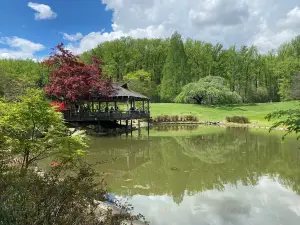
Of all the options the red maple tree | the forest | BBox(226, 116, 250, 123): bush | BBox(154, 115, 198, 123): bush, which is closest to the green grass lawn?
BBox(226, 116, 250, 123): bush

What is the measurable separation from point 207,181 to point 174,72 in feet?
153

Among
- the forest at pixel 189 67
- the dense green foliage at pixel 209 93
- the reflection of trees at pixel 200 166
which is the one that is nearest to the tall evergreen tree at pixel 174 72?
the forest at pixel 189 67

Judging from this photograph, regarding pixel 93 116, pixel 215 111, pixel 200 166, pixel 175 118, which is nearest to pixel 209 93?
pixel 215 111

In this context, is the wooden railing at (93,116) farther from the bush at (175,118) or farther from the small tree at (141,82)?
the small tree at (141,82)

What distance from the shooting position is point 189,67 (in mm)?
58750

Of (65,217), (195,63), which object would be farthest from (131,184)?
(195,63)

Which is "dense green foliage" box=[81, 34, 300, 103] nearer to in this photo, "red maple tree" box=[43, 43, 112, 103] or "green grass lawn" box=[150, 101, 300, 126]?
"green grass lawn" box=[150, 101, 300, 126]

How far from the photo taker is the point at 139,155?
53.9 ft

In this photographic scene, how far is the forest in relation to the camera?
5512 cm

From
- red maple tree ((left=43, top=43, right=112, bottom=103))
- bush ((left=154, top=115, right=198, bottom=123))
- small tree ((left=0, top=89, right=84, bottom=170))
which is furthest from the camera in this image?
bush ((left=154, top=115, right=198, bottom=123))

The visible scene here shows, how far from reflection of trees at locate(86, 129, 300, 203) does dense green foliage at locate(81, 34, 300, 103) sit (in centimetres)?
3687

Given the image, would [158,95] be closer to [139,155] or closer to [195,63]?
[195,63]

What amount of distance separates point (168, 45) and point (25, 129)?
5765 cm

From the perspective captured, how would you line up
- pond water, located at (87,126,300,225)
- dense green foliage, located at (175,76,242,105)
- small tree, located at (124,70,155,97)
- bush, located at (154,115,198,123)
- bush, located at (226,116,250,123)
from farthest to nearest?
1. small tree, located at (124,70,155,97)
2. dense green foliage, located at (175,76,242,105)
3. bush, located at (154,115,198,123)
4. bush, located at (226,116,250,123)
5. pond water, located at (87,126,300,225)
